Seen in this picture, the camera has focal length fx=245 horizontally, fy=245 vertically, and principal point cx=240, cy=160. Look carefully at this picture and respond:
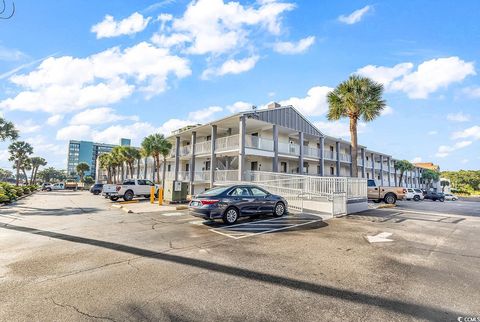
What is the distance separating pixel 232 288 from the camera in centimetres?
387

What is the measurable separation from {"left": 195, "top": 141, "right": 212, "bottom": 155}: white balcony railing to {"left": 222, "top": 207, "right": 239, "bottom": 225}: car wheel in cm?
1530

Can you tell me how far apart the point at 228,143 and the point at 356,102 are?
35.4 feet

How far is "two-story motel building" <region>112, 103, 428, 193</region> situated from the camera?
837 inches

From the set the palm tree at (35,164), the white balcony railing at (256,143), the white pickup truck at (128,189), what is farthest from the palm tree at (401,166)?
the palm tree at (35,164)

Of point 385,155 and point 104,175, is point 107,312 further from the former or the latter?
point 104,175

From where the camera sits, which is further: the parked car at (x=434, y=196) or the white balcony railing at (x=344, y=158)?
the parked car at (x=434, y=196)

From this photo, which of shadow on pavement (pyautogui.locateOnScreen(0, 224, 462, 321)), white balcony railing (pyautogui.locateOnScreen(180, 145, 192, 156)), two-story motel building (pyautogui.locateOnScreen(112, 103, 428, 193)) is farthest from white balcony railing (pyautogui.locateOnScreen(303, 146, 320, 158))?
shadow on pavement (pyautogui.locateOnScreen(0, 224, 462, 321))

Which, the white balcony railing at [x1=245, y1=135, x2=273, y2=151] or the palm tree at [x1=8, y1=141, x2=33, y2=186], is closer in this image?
the white balcony railing at [x1=245, y1=135, x2=273, y2=151]

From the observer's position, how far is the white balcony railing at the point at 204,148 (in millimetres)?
24703

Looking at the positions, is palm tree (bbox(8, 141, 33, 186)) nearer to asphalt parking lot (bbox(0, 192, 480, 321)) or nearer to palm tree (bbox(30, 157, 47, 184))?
palm tree (bbox(30, 157, 47, 184))

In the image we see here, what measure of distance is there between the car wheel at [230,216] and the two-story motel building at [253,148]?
9998 millimetres

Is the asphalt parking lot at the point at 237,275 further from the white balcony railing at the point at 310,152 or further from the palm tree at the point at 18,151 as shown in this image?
the palm tree at the point at 18,151

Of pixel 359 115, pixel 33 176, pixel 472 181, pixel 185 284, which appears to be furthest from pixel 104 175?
pixel 472 181

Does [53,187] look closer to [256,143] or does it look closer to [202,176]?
[202,176]
